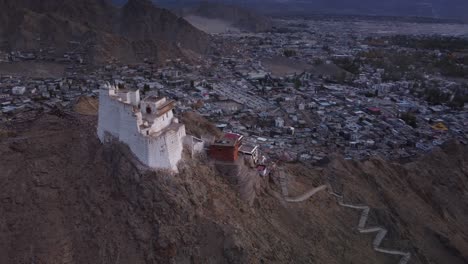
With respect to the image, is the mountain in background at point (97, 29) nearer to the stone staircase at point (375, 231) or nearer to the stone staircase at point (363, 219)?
the stone staircase at point (363, 219)

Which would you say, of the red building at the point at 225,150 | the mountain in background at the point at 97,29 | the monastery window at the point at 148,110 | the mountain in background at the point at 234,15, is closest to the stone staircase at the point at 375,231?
the red building at the point at 225,150

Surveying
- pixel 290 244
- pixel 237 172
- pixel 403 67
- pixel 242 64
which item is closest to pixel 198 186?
pixel 237 172

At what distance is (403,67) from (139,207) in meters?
81.6

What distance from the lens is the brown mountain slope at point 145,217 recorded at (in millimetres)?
23562

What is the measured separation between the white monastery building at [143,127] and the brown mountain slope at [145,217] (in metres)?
0.80

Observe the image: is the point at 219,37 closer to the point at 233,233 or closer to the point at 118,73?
the point at 118,73

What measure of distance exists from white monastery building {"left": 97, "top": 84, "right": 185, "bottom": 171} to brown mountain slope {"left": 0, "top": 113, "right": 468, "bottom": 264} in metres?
0.80

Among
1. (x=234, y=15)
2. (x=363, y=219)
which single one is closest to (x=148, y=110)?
(x=363, y=219)

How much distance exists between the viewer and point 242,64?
9469cm

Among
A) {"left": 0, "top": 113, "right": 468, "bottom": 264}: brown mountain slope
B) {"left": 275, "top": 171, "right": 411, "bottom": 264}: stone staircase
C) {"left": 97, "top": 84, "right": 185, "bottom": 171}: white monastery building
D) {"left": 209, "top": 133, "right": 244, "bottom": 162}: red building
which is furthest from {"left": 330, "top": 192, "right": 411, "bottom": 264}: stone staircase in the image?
{"left": 97, "top": 84, "right": 185, "bottom": 171}: white monastery building

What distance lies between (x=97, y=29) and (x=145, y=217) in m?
87.1

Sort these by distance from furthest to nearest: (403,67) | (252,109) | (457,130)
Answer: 1. (403,67)
2. (252,109)
3. (457,130)

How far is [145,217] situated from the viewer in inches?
951

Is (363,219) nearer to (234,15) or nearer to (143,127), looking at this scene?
(143,127)
